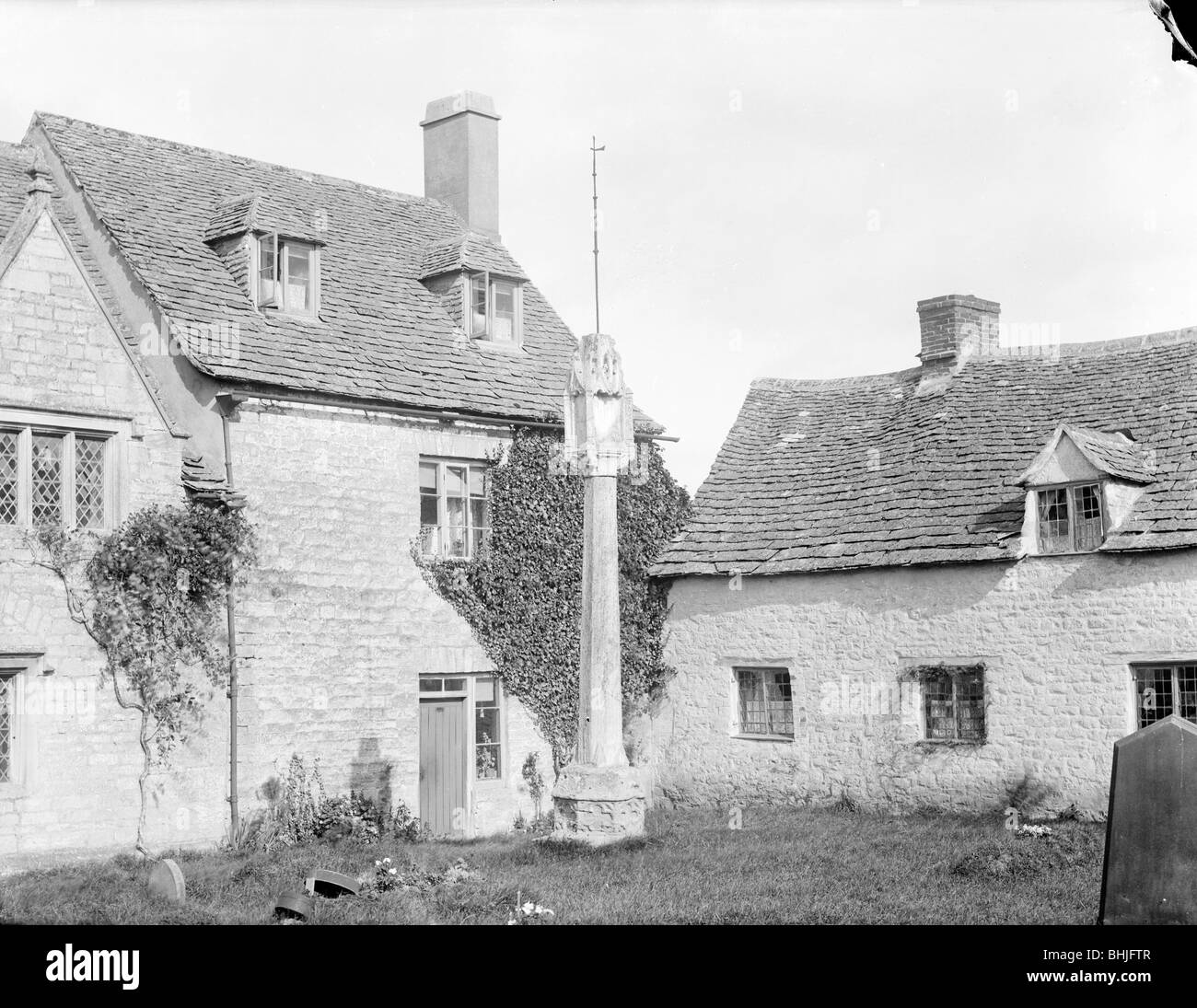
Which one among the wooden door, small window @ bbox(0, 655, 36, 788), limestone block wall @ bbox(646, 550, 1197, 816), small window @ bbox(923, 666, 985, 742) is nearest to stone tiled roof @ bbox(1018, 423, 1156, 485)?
limestone block wall @ bbox(646, 550, 1197, 816)

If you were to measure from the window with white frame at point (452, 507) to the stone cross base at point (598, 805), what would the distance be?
542 cm

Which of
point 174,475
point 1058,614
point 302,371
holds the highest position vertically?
point 302,371

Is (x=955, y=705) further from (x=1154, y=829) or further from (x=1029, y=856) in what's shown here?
(x=1154, y=829)

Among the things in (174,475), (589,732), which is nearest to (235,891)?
(589,732)

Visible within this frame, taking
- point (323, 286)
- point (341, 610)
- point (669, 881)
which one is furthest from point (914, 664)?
point (323, 286)

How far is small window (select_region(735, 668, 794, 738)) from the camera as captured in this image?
22141 mm

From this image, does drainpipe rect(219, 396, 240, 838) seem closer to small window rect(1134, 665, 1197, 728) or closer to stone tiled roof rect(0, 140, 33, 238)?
stone tiled roof rect(0, 140, 33, 238)

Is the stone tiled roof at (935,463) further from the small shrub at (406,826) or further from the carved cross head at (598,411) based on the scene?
the small shrub at (406,826)

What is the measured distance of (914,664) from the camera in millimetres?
20609

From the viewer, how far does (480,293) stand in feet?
77.4

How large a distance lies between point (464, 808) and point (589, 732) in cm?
487

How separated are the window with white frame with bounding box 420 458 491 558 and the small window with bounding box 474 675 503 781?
1946mm

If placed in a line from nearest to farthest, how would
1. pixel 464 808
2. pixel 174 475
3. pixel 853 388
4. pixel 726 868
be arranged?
pixel 726 868, pixel 174 475, pixel 464 808, pixel 853 388

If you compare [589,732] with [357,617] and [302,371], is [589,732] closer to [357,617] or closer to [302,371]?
[357,617]
